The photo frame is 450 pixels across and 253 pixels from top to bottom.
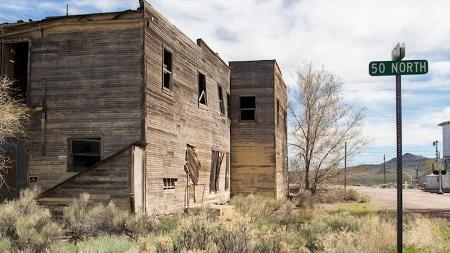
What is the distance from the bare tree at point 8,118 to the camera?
15219mm

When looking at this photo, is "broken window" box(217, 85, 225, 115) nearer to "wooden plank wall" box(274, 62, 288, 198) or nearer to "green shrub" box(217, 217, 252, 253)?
"wooden plank wall" box(274, 62, 288, 198)

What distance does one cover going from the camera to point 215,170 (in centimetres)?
2378

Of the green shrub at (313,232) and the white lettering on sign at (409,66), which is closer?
the white lettering on sign at (409,66)

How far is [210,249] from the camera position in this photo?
25.3 feet

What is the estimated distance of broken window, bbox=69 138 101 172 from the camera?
52.4 feet

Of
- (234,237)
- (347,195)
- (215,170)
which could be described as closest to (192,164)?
(215,170)

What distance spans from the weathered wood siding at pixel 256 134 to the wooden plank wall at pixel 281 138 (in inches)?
25.6

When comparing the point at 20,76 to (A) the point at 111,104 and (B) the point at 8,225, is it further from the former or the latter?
(B) the point at 8,225

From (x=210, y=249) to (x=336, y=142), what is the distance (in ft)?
97.3

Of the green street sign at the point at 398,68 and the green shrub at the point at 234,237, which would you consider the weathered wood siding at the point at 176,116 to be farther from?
the green street sign at the point at 398,68

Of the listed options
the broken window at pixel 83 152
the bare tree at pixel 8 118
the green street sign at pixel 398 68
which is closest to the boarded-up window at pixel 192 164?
the broken window at pixel 83 152

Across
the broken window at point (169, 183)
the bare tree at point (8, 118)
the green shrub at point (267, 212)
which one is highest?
the bare tree at point (8, 118)

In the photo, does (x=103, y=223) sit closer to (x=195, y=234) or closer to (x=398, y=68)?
(x=195, y=234)

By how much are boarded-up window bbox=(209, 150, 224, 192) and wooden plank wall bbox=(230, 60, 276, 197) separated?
3278mm
